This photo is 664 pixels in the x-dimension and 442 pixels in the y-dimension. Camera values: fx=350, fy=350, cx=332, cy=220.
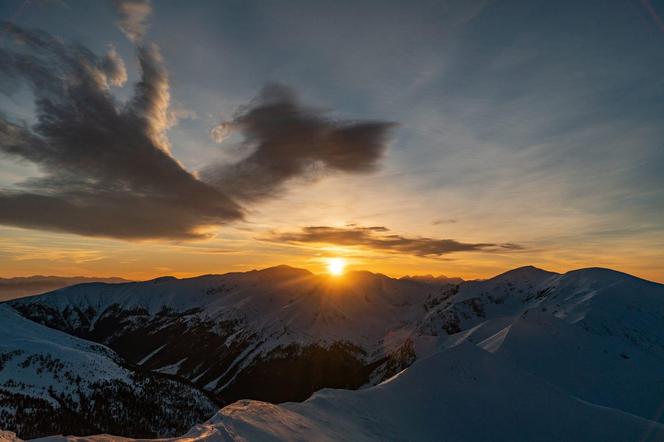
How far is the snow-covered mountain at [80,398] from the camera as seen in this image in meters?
135

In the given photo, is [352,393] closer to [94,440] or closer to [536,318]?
[94,440]

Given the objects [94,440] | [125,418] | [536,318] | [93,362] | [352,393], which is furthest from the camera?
[93,362]

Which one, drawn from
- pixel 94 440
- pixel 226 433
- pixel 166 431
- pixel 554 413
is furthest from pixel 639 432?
pixel 166 431

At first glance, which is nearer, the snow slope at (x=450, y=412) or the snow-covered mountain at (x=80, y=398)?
the snow slope at (x=450, y=412)

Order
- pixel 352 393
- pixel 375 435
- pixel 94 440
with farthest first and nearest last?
1. pixel 352 393
2. pixel 375 435
3. pixel 94 440

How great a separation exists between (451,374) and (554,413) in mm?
15204

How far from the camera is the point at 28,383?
16112 centimetres

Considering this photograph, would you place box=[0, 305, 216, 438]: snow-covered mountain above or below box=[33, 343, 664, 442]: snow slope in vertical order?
below

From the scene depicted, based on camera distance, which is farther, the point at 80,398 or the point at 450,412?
the point at 80,398

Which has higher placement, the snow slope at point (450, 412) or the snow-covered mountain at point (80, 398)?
the snow slope at point (450, 412)

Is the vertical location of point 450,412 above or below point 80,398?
above

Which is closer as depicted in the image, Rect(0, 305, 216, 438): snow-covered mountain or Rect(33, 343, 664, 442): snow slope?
Rect(33, 343, 664, 442): snow slope

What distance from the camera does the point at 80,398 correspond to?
158 m

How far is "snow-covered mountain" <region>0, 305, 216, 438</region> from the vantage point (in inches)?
5320
